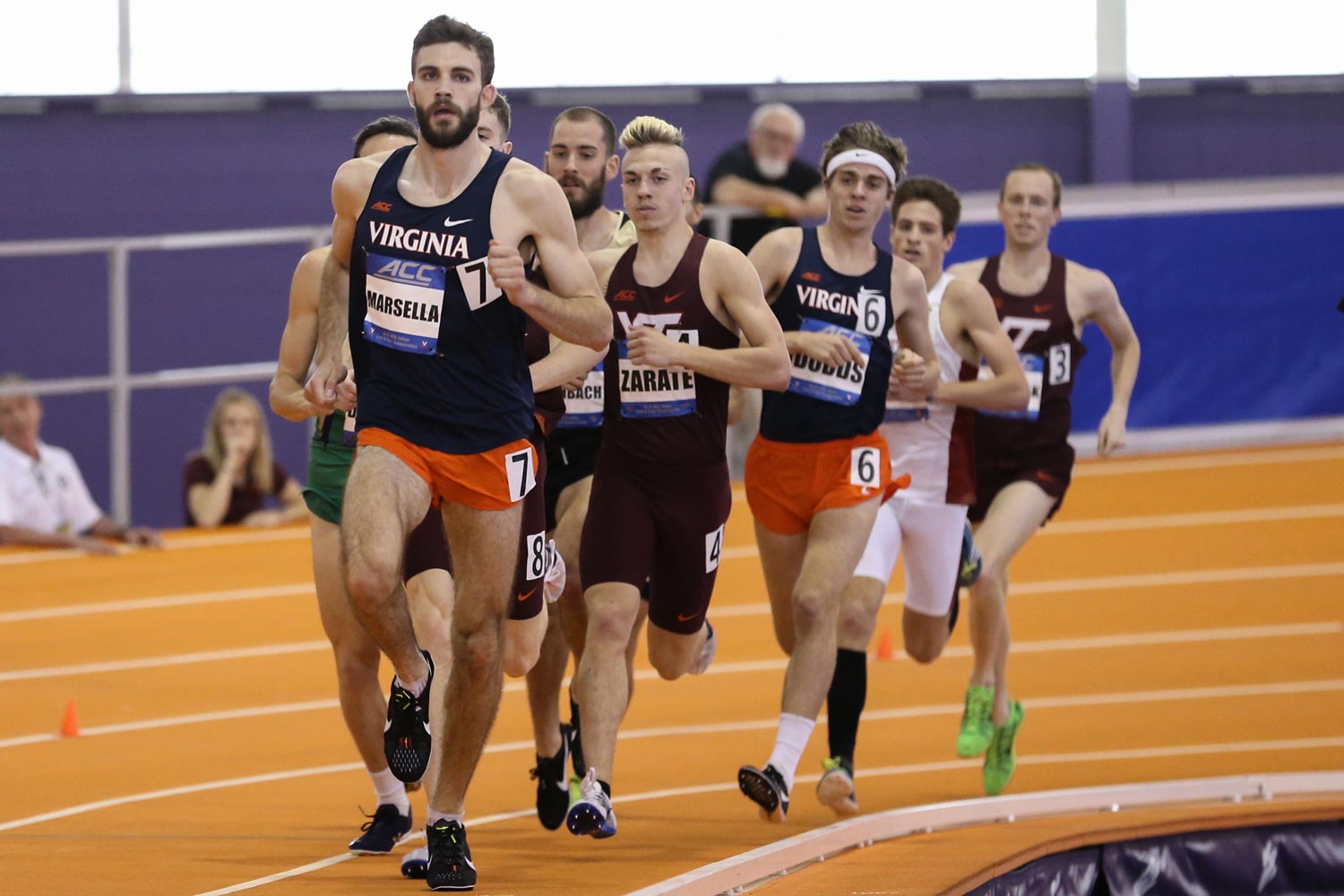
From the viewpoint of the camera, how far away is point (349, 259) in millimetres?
6105

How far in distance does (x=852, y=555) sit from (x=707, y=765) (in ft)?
5.24

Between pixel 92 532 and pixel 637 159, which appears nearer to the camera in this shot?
pixel 637 159

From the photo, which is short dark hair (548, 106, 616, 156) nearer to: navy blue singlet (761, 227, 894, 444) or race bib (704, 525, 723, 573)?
navy blue singlet (761, 227, 894, 444)

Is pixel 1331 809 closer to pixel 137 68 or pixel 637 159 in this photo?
pixel 637 159

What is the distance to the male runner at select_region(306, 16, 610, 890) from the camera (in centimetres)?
589

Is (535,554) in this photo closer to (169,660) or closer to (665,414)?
(665,414)

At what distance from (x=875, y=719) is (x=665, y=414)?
9.49 ft

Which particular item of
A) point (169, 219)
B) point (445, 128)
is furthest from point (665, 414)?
point (169, 219)

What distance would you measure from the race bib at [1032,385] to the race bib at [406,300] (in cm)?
346

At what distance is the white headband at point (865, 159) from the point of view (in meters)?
7.53

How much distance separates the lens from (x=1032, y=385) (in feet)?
29.2

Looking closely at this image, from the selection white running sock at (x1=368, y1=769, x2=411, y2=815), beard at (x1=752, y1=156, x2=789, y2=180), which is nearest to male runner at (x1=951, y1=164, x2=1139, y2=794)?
white running sock at (x1=368, y1=769, x2=411, y2=815)

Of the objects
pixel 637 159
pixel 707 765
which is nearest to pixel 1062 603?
pixel 707 765

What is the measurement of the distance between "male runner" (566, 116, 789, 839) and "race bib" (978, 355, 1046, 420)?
6.69 ft
